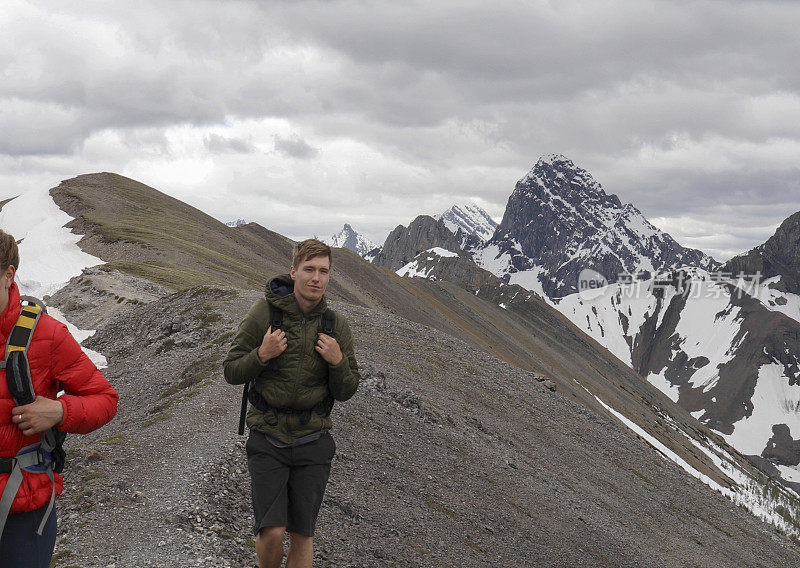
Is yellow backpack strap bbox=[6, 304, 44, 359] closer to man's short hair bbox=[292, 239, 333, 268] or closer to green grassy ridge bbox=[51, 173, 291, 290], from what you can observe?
man's short hair bbox=[292, 239, 333, 268]

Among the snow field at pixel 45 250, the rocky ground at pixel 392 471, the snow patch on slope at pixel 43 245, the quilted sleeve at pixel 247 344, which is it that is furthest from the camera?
the snow patch on slope at pixel 43 245

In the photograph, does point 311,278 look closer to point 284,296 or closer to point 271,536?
point 284,296

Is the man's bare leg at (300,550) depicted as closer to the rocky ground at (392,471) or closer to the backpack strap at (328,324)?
the backpack strap at (328,324)

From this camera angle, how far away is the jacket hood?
7586 millimetres

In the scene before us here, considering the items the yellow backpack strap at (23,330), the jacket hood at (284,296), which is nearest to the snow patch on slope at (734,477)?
the jacket hood at (284,296)

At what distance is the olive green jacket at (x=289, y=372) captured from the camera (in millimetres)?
7465

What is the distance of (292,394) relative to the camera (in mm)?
7496

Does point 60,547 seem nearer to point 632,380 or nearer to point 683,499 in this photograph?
point 683,499

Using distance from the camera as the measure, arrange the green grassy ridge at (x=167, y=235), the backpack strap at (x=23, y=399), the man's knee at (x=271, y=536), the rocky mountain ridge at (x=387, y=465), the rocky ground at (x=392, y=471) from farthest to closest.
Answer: the green grassy ridge at (x=167, y=235)
the rocky mountain ridge at (x=387, y=465)
the rocky ground at (x=392, y=471)
the man's knee at (x=271, y=536)
the backpack strap at (x=23, y=399)

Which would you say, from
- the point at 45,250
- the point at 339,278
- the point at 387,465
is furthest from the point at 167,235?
the point at 387,465

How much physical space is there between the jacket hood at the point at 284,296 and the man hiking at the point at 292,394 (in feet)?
0.04

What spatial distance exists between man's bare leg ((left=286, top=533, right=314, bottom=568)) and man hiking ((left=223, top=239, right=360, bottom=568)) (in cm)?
1

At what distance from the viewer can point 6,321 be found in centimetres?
548

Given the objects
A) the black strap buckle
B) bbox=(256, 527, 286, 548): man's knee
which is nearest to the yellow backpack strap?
the black strap buckle
